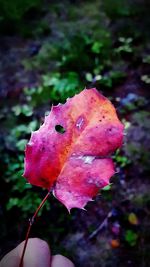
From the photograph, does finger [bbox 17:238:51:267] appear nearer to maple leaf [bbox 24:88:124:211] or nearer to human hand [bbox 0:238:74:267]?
human hand [bbox 0:238:74:267]

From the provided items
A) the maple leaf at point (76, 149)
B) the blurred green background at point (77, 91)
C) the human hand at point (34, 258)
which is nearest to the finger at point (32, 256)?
the human hand at point (34, 258)

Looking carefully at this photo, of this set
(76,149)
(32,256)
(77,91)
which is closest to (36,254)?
(32,256)

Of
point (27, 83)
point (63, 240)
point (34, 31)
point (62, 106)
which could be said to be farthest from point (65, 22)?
point (62, 106)

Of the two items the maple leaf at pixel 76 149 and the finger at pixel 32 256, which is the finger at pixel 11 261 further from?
the maple leaf at pixel 76 149

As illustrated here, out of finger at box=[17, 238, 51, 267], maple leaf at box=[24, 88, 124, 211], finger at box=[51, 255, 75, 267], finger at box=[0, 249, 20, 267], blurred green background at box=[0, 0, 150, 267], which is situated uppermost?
maple leaf at box=[24, 88, 124, 211]

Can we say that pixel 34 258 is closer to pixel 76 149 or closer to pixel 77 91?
pixel 76 149

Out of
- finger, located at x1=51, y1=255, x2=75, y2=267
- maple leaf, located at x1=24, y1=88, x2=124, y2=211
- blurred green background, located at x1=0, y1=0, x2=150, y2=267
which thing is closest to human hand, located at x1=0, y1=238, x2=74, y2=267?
finger, located at x1=51, y1=255, x2=75, y2=267

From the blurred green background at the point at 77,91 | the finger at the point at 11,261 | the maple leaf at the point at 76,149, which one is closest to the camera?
the maple leaf at the point at 76,149
